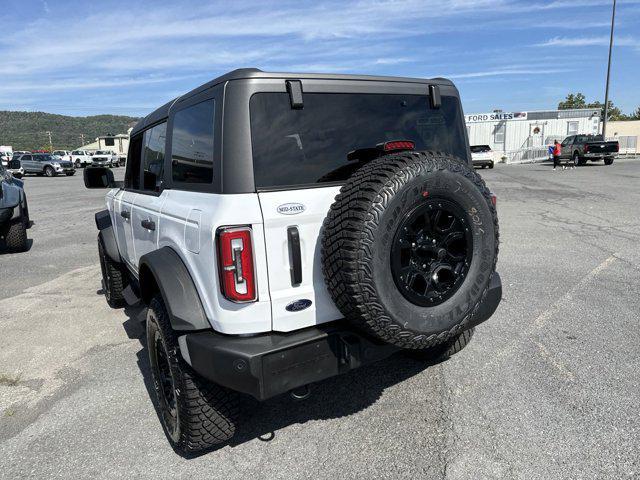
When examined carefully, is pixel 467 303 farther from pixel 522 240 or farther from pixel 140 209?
pixel 522 240

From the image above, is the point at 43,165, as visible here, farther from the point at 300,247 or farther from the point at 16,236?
the point at 300,247

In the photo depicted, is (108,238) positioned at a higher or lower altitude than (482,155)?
higher

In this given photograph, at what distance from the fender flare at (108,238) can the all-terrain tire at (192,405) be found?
2.23 m

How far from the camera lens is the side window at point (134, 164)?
4.08m

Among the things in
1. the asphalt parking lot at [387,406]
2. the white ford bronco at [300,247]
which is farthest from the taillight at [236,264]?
the asphalt parking lot at [387,406]

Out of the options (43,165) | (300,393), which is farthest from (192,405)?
(43,165)

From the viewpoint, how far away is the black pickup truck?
27438 millimetres

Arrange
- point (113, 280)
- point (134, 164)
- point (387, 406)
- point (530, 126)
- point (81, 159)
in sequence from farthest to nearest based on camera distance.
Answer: point (81, 159) → point (530, 126) → point (113, 280) → point (134, 164) → point (387, 406)

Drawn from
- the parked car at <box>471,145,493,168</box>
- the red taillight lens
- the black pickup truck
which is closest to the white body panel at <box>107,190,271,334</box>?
the red taillight lens

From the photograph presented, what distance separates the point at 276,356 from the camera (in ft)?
7.38

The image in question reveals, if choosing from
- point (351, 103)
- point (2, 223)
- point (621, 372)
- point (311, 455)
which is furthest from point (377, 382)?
point (2, 223)

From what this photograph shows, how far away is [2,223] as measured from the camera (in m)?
7.88

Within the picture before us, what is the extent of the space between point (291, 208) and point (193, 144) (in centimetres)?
82

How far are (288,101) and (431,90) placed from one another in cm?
108
